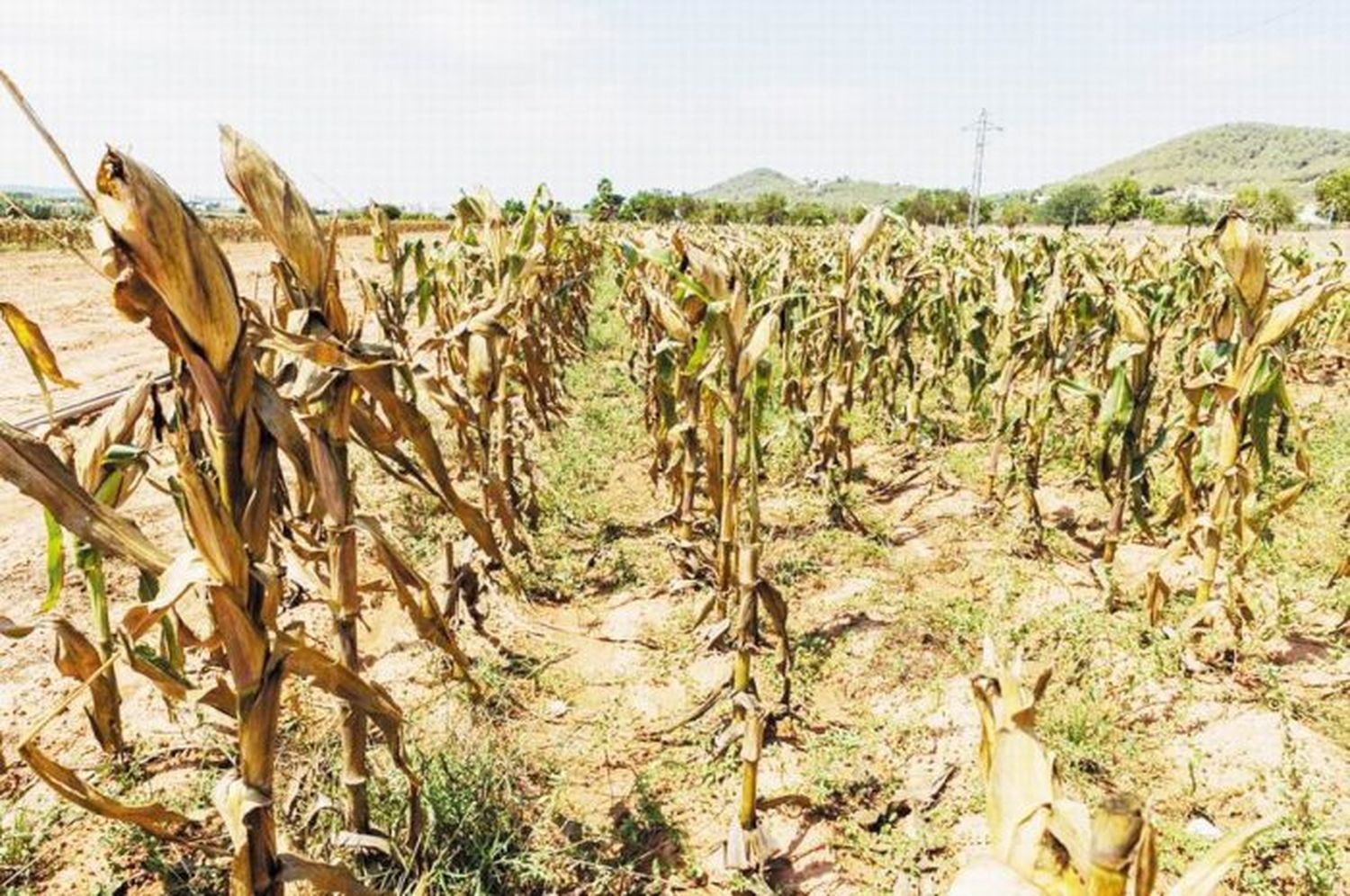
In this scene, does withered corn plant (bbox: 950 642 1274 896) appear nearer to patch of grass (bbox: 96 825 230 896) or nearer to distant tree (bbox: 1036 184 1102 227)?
patch of grass (bbox: 96 825 230 896)

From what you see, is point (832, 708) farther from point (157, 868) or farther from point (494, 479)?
point (157, 868)

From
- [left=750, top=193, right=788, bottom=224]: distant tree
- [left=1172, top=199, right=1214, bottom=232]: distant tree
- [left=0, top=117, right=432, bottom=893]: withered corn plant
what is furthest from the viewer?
[left=750, top=193, right=788, bottom=224]: distant tree

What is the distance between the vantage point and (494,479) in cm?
342

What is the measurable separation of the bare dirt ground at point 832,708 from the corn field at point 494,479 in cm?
9

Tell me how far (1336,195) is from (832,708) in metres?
58.4

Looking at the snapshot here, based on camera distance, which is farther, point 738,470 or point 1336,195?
point 1336,195

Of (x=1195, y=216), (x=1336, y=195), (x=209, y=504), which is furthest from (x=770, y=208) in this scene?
(x=209, y=504)

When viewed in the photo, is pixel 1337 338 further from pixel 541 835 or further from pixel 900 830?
pixel 541 835

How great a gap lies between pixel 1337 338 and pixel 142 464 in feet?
42.3

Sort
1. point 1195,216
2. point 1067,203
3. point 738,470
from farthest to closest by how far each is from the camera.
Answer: point 1067,203, point 1195,216, point 738,470

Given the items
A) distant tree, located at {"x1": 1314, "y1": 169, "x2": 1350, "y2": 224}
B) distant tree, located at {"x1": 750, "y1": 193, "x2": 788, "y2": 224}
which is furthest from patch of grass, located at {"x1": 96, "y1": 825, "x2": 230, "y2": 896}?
distant tree, located at {"x1": 1314, "y1": 169, "x2": 1350, "y2": 224}

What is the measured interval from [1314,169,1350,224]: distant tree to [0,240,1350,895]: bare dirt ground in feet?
170

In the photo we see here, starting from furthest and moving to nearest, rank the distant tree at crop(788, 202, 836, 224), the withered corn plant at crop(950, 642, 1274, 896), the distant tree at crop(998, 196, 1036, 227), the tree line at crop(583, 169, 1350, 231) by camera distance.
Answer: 1. the tree line at crop(583, 169, 1350, 231)
2. the distant tree at crop(788, 202, 836, 224)
3. the distant tree at crop(998, 196, 1036, 227)
4. the withered corn plant at crop(950, 642, 1274, 896)

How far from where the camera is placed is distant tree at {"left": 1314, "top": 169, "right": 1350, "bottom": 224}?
43891 millimetres
